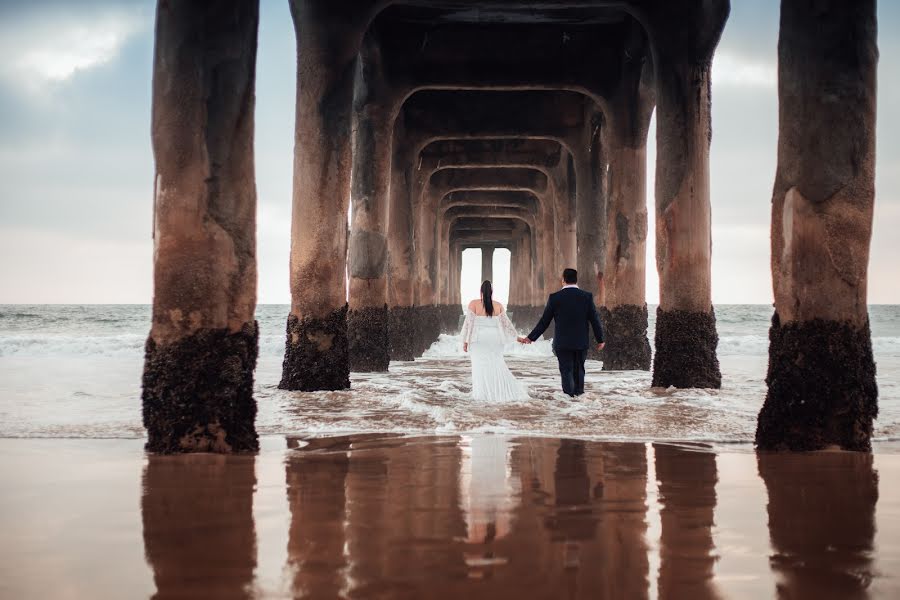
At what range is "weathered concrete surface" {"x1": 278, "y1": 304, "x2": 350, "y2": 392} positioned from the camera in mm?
8656

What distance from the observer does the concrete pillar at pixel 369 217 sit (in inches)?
465

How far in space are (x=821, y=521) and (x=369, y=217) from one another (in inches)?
382

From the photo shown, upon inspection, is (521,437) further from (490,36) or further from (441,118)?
(441,118)

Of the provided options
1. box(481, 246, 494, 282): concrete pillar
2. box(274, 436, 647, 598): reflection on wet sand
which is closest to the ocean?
box(274, 436, 647, 598): reflection on wet sand

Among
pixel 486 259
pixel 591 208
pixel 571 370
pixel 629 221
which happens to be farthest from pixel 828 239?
pixel 486 259

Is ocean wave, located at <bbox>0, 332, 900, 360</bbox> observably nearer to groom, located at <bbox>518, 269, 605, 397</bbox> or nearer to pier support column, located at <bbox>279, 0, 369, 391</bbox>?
pier support column, located at <bbox>279, 0, 369, 391</bbox>

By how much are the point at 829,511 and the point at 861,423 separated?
1.67 m

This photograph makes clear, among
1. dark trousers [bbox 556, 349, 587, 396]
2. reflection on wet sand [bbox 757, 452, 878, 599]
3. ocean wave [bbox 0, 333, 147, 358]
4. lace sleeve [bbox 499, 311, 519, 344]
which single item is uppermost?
lace sleeve [bbox 499, 311, 519, 344]

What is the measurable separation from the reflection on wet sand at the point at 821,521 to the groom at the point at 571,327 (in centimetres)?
380

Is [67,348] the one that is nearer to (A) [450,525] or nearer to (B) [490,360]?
(B) [490,360]

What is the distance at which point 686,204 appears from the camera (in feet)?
28.9

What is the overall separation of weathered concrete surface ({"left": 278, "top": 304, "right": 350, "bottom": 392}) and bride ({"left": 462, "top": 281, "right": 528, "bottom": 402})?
1486mm

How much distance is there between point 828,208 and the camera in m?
4.75

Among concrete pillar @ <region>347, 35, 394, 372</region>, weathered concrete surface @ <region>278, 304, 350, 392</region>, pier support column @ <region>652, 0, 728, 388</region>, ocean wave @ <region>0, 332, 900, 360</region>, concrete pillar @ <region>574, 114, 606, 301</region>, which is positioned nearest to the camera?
weathered concrete surface @ <region>278, 304, 350, 392</region>
